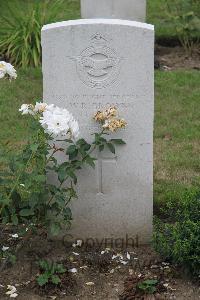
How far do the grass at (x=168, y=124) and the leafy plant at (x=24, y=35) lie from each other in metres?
0.33

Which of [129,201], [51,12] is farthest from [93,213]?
[51,12]

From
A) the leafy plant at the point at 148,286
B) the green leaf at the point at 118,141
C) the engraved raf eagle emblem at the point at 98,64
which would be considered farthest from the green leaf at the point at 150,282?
the engraved raf eagle emblem at the point at 98,64

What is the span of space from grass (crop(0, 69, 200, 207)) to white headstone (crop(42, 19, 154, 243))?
1.86 ft

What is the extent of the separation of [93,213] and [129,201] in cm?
24

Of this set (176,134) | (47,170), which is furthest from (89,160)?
(176,134)

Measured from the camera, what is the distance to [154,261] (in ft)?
14.8

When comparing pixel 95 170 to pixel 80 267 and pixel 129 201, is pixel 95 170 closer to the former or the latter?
pixel 129 201

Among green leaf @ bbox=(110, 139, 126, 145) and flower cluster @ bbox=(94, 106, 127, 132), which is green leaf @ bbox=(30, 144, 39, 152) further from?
green leaf @ bbox=(110, 139, 126, 145)

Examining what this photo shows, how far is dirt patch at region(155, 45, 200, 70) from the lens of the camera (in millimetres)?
8336

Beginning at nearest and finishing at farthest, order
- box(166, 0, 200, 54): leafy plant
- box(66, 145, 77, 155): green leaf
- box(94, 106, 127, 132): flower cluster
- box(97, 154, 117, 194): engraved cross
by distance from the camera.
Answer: box(94, 106, 127, 132): flower cluster → box(66, 145, 77, 155): green leaf → box(97, 154, 117, 194): engraved cross → box(166, 0, 200, 54): leafy plant

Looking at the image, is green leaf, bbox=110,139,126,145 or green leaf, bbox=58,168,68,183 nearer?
green leaf, bbox=58,168,68,183

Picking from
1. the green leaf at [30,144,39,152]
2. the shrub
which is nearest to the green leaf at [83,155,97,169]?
the green leaf at [30,144,39,152]

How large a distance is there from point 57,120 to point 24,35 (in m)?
4.49

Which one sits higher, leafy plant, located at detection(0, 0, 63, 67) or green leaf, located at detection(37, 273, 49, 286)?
leafy plant, located at detection(0, 0, 63, 67)
